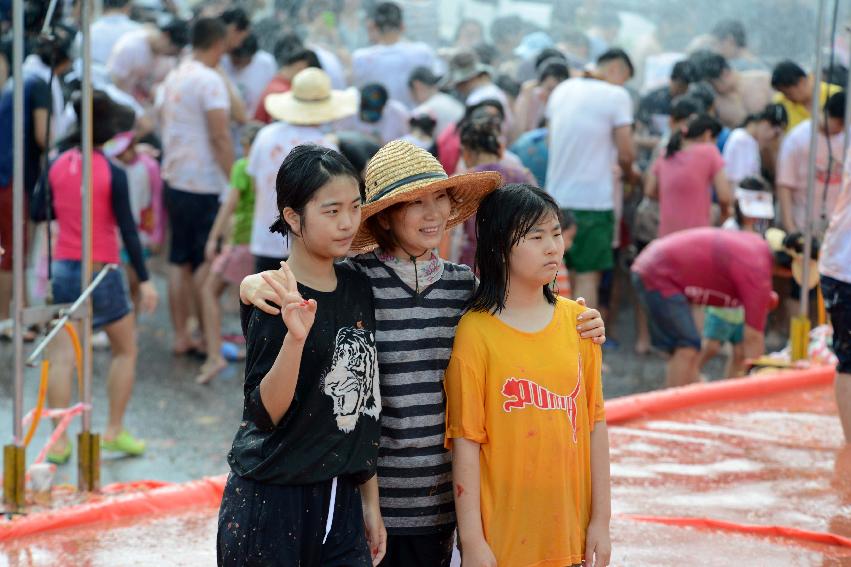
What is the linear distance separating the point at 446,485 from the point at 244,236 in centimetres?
477

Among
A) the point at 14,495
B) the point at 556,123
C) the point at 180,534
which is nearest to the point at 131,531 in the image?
the point at 180,534

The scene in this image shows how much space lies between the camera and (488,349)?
9.77 feet

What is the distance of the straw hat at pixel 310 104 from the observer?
23.6 ft

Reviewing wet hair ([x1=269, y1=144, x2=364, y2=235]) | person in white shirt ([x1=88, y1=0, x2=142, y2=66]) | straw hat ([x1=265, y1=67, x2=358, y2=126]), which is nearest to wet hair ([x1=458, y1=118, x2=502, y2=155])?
straw hat ([x1=265, y1=67, x2=358, y2=126])

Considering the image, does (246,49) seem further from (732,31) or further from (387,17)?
(732,31)

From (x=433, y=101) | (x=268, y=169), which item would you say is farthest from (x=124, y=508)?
(x=433, y=101)

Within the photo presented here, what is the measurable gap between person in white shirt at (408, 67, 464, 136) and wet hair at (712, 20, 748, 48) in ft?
9.23

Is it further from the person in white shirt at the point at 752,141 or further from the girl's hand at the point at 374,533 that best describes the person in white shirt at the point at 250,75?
the girl's hand at the point at 374,533

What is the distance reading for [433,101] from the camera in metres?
9.24

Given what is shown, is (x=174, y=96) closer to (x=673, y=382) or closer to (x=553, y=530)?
(x=673, y=382)

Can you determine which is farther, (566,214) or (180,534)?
(566,214)

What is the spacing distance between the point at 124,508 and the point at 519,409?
1950 mm

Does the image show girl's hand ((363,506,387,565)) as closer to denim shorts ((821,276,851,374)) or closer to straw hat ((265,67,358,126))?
denim shorts ((821,276,851,374))

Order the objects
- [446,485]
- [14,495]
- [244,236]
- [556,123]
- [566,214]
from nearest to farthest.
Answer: [446,485]
[14,495]
[566,214]
[244,236]
[556,123]
